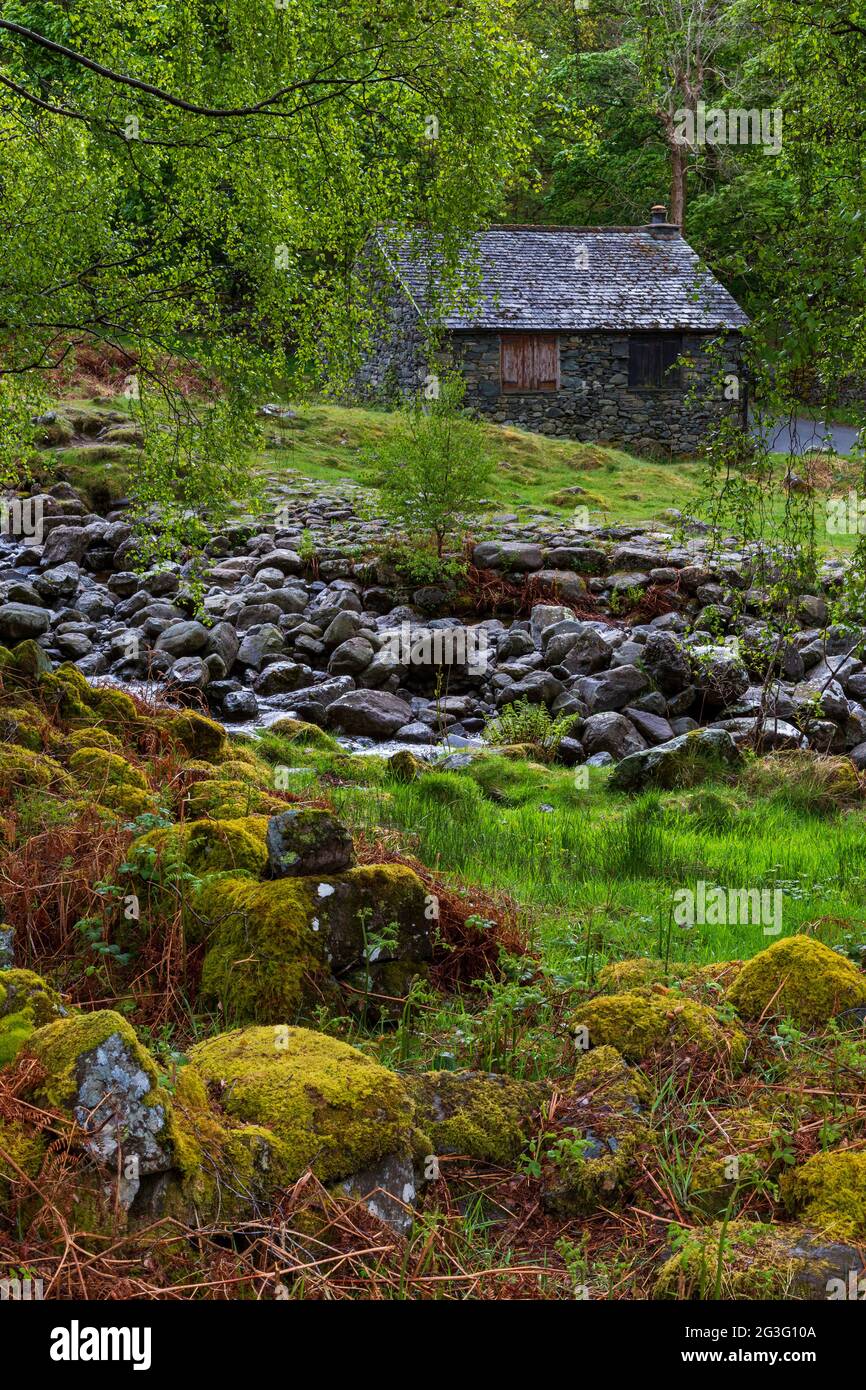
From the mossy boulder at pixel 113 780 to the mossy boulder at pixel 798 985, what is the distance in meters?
3.76

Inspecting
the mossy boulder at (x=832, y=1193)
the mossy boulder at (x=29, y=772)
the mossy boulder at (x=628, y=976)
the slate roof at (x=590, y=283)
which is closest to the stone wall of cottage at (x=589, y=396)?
the slate roof at (x=590, y=283)

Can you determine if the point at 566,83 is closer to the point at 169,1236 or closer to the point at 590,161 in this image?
the point at 590,161

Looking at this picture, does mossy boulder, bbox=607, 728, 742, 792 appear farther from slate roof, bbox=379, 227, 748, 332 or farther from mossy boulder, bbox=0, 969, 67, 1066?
slate roof, bbox=379, 227, 748, 332

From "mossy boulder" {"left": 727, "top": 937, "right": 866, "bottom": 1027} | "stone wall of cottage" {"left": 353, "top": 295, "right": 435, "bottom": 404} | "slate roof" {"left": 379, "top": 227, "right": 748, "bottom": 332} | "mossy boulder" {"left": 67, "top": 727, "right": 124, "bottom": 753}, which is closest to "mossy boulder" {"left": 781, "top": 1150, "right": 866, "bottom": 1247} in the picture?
"mossy boulder" {"left": 727, "top": 937, "right": 866, "bottom": 1027}

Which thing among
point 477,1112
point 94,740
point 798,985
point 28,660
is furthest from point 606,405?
point 477,1112

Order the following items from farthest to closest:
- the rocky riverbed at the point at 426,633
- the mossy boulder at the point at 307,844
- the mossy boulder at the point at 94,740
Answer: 1. the rocky riverbed at the point at 426,633
2. the mossy boulder at the point at 94,740
3. the mossy boulder at the point at 307,844

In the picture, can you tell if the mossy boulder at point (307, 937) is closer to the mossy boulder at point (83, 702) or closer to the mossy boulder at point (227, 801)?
the mossy boulder at point (227, 801)

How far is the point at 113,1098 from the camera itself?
139 inches

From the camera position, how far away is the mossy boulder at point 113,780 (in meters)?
7.43

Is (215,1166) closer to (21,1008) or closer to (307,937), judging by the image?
(21,1008)

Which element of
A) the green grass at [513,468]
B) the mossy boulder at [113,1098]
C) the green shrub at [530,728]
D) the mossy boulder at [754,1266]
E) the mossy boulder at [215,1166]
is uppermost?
the green grass at [513,468]

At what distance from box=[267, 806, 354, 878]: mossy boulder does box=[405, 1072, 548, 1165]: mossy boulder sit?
58.8 inches

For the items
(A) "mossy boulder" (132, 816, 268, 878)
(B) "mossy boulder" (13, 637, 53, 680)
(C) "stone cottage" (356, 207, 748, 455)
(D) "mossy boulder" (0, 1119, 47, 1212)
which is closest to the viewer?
(D) "mossy boulder" (0, 1119, 47, 1212)

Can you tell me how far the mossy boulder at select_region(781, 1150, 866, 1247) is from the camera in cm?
376
